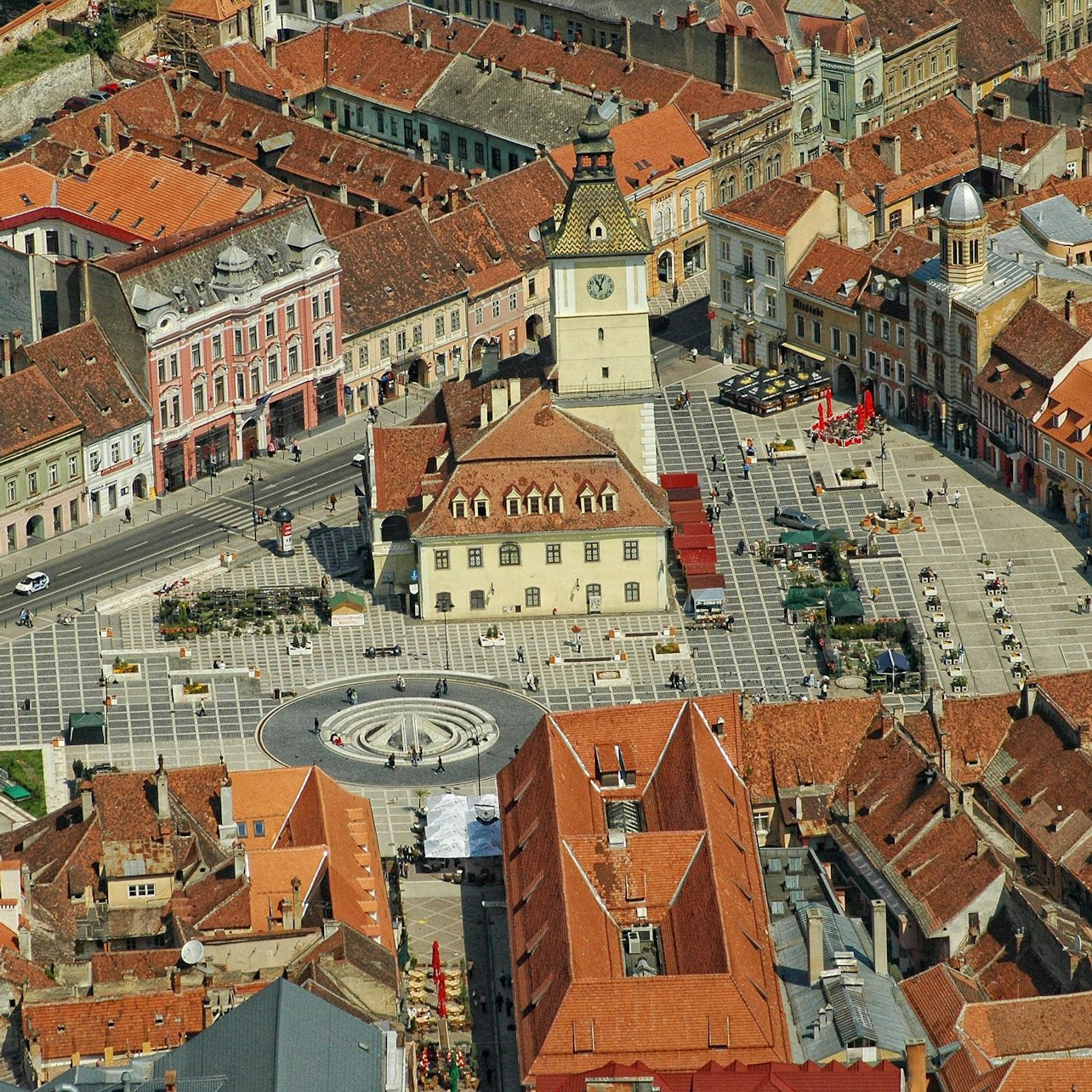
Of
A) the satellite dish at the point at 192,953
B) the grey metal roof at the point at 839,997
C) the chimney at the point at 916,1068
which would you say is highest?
the satellite dish at the point at 192,953

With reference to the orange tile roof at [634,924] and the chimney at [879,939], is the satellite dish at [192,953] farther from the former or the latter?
the chimney at [879,939]

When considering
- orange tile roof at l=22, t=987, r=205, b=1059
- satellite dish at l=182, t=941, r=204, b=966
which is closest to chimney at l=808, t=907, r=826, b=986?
orange tile roof at l=22, t=987, r=205, b=1059

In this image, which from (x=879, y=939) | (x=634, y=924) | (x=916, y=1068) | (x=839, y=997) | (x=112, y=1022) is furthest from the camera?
(x=634, y=924)

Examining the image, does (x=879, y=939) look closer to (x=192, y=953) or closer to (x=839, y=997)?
(x=839, y=997)

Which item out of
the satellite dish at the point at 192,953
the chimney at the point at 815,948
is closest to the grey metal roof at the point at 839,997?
the chimney at the point at 815,948

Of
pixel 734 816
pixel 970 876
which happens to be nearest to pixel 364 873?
pixel 734 816

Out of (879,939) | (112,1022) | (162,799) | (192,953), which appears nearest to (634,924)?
(879,939)
